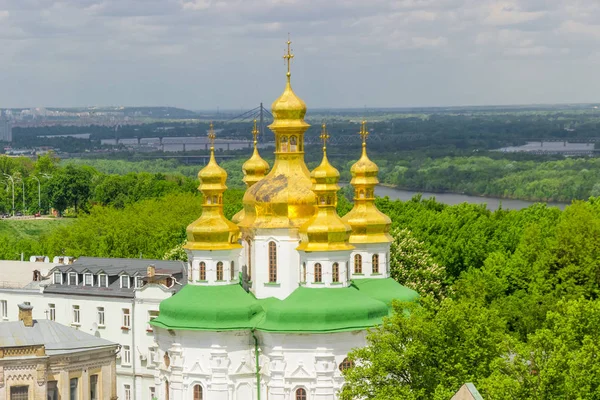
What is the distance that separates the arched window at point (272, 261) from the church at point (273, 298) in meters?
0.04

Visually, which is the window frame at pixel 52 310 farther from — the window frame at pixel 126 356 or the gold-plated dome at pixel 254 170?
the gold-plated dome at pixel 254 170

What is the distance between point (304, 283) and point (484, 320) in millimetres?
7879

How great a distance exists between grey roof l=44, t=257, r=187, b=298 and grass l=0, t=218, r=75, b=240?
4798 cm

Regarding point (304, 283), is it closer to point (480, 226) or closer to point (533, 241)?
point (533, 241)

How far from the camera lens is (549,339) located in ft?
175

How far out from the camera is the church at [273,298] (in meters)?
60.7

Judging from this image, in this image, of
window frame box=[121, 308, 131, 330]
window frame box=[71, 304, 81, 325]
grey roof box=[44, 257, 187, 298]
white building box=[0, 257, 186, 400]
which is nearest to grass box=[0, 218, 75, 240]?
white building box=[0, 257, 186, 400]

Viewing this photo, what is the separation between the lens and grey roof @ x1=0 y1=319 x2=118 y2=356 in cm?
6506

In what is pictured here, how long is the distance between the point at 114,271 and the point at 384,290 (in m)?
17.9

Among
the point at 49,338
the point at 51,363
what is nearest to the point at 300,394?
the point at 51,363

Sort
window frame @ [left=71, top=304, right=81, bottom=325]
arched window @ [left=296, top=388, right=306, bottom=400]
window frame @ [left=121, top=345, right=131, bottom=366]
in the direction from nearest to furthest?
arched window @ [left=296, top=388, right=306, bottom=400], window frame @ [left=121, top=345, right=131, bottom=366], window frame @ [left=71, top=304, right=81, bottom=325]

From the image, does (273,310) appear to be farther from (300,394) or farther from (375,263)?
(375,263)

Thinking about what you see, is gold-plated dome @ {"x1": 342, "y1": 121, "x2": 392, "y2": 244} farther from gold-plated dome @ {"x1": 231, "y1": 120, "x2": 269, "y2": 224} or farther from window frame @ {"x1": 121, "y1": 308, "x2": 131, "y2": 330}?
window frame @ {"x1": 121, "y1": 308, "x2": 131, "y2": 330}

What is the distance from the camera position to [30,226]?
139 meters
